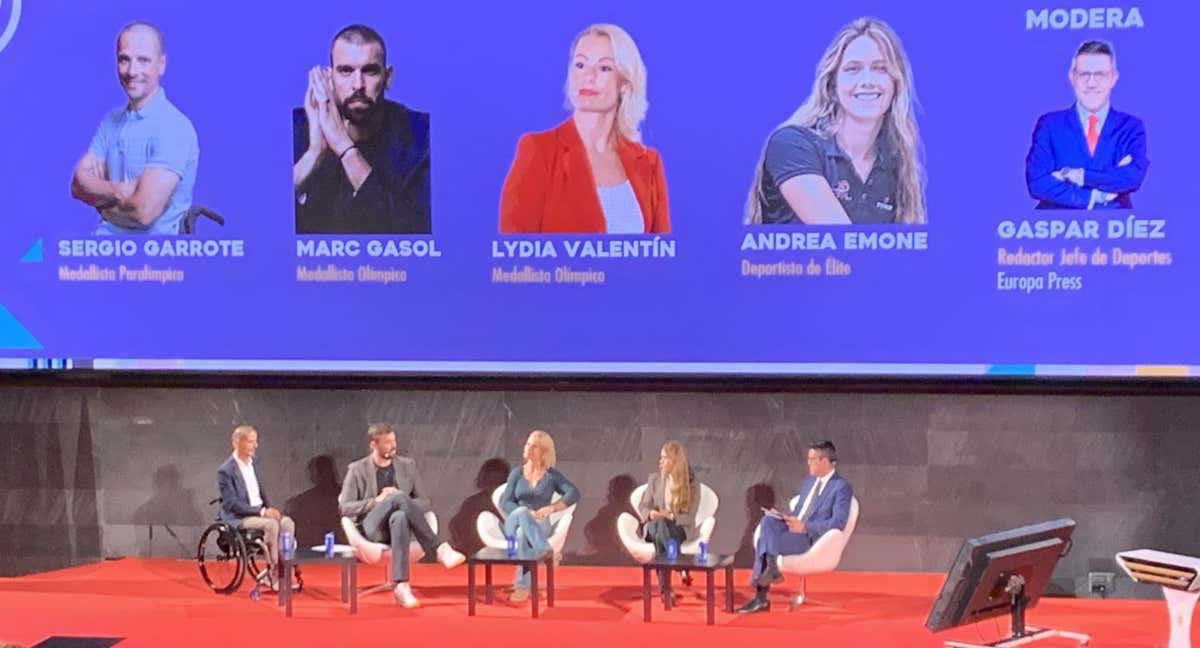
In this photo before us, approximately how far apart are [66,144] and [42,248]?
631mm

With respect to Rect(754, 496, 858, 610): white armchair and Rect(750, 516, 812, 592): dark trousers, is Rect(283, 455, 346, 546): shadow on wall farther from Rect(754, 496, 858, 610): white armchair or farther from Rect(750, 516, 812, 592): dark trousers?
Rect(754, 496, 858, 610): white armchair

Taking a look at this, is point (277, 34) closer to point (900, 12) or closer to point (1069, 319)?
point (900, 12)

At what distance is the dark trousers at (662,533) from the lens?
26.6ft

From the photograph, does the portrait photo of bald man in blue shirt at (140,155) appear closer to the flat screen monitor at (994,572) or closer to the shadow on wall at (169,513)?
the shadow on wall at (169,513)

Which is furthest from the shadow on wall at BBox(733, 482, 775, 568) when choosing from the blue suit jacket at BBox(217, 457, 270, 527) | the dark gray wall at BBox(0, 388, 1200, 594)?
the blue suit jacket at BBox(217, 457, 270, 527)

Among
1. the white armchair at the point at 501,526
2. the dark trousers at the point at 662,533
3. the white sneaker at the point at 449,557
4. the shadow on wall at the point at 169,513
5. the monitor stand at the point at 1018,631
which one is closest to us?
the monitor stand at the point at 1018,631

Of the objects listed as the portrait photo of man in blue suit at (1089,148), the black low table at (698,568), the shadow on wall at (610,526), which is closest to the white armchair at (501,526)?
the shadow on wall at (610,526)

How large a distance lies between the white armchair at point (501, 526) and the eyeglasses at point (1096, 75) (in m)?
3.55

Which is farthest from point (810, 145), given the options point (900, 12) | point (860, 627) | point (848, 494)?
point (860, 627)

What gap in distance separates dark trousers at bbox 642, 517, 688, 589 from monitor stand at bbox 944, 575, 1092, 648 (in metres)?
1.94

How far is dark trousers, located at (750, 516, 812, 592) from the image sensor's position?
7.82 m

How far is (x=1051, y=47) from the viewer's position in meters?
7.93

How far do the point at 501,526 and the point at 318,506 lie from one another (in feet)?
4.37

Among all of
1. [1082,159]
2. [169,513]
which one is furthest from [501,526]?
[1082,159]
